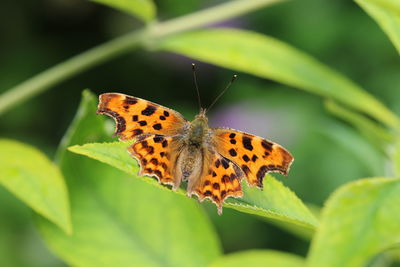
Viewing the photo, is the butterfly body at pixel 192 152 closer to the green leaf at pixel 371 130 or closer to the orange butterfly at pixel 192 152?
the orange butterfly at pixel 192 152

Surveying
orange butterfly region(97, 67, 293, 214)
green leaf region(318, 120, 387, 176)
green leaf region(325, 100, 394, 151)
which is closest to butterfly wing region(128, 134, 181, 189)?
orange butterfly region(97, 67, 293, 214)

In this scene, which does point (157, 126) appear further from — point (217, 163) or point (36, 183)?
point (36, 183)

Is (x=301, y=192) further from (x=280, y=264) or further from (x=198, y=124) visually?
(x=280, y=264)

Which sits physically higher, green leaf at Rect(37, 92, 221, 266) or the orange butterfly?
the orange butterfly

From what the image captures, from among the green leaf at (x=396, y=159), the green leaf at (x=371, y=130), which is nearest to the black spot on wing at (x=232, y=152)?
the green leaf at (x=371, y=130)

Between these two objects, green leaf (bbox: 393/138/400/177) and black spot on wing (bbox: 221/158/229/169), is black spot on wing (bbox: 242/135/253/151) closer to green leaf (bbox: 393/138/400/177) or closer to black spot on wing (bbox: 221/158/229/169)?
black spot on wing (bbox: 221/158/229/169)

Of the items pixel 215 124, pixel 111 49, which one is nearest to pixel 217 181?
pixel 111 49
